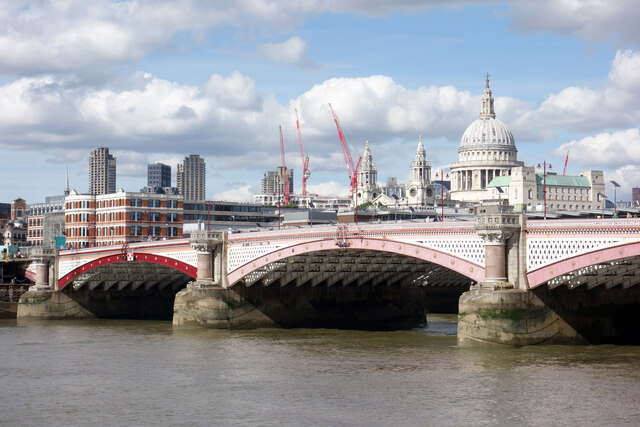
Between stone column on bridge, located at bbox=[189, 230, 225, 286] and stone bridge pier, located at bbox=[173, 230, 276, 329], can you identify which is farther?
stone column on bridge, located at bbox=[189, 230, 225, 286]

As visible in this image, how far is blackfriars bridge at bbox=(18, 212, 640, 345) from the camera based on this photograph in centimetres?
5350

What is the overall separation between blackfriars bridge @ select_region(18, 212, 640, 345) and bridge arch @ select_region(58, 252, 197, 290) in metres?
0.12

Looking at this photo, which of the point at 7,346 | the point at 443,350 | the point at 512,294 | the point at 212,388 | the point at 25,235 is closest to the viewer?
the point at 212,388

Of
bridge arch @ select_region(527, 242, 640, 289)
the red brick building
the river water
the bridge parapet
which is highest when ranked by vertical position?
the red brick building

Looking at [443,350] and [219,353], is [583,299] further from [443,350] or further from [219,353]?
[219,353]

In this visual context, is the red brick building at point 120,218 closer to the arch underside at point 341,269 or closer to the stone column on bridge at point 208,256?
the stone column on bridge at point 208,256

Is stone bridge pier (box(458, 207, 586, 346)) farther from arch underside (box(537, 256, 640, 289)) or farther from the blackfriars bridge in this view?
arch underside (box(537, 256, 640, 289))

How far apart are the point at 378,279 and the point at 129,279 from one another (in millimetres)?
26513

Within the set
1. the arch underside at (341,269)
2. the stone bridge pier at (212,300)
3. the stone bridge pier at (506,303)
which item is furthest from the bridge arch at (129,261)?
the stone bridge pier at (506,303)

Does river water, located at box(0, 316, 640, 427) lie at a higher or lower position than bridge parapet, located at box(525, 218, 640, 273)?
lower

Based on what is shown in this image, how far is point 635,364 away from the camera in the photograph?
163 ft

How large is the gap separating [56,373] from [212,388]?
32.8 feet

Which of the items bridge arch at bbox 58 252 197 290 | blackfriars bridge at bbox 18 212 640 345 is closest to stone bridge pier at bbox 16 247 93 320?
blackfriars bridge at bbox 18 212 640 345

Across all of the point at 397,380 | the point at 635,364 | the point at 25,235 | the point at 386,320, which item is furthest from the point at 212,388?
the point at 25,235
